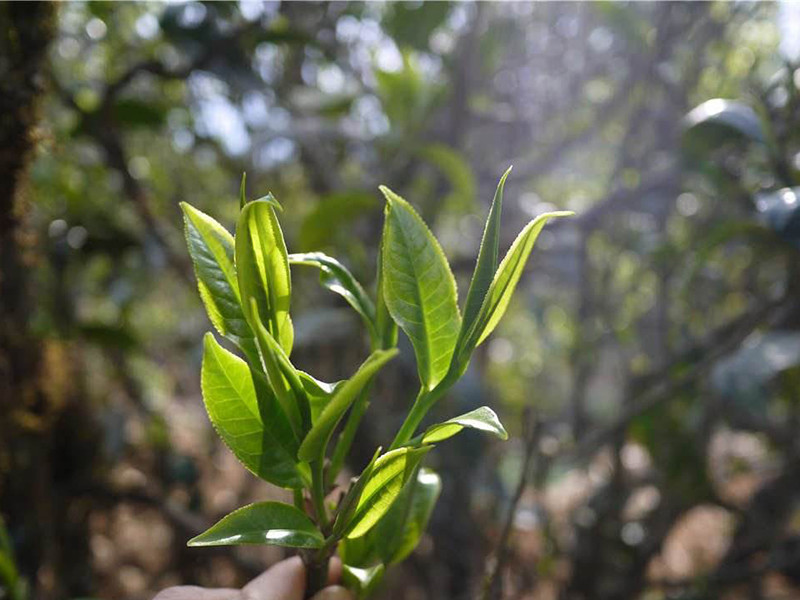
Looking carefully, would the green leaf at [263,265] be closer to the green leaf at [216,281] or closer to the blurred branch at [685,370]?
the green leaf at [216,281]

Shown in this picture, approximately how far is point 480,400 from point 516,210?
736 mm

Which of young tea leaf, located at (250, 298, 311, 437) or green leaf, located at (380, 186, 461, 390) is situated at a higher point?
green leaf, located at (380, 186, 461, 390)

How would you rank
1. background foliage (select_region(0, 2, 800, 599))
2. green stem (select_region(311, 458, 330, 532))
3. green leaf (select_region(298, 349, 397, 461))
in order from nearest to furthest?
1. green leaf (select_region(298, 349, 397, 461))
2. green stem (select_region(311, 458, 330, 532))
3. background foliage (select_region(0, 2, 800, 599))

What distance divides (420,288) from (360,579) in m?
0.24

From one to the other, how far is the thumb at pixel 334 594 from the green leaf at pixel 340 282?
20 centimetres

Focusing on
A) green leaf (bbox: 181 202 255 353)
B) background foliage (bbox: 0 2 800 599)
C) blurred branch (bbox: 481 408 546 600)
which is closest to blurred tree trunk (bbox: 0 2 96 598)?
background foliage (bbox: 0 2 800 599)

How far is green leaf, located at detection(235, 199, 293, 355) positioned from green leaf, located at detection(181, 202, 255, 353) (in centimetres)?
2

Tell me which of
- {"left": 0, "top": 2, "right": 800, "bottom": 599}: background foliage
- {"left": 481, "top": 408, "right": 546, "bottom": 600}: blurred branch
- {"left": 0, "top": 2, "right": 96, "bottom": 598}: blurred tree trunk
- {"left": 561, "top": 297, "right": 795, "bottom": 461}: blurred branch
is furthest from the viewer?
{"left": 0, "top": 2, "right": 800, "bottom": 599}: background foliage

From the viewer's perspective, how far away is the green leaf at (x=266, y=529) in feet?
1.42

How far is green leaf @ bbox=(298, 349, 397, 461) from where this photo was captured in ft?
1.27

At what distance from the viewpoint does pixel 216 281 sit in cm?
48

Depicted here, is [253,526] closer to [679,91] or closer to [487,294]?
[487,294]

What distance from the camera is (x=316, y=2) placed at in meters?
1.89

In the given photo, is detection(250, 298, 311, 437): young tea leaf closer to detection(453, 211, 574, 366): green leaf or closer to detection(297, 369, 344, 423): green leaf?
detection(297, 369, 344, 423): green leaf
